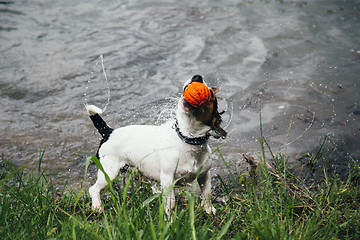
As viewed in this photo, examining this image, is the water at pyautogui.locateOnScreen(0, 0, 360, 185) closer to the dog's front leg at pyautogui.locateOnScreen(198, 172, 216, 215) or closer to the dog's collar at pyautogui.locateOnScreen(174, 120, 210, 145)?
the dog's front leg at pyautogui.locateOnScreen(198, 172, 216, 215)

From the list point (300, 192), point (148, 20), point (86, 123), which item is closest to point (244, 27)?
point (148, 20)

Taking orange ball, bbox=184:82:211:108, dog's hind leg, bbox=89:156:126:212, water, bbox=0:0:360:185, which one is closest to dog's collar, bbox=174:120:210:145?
orange ball, bbox=184:82:211:108

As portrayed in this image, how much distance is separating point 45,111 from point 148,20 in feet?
10.5

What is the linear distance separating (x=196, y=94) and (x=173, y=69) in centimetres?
375

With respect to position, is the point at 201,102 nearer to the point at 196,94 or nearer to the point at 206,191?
the point at 196,94

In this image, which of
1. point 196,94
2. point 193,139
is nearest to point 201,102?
point 196,94

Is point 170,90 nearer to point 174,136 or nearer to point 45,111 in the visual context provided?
point 45,111

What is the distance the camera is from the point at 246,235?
2367mm

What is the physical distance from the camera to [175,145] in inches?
102

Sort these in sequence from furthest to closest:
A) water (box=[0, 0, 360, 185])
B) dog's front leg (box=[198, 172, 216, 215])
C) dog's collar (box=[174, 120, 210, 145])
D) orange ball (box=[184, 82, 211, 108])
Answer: water (box=[0, 0, 360, 185]) < dog's front leg (box=[198, 172, 216, 215]) < dog's collar (box=[174, 120, 210, 145]) < orange ball (box=[184, 82, 211, 108])

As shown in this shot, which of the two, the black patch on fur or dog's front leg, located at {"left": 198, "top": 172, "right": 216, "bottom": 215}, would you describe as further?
the black patch on fur

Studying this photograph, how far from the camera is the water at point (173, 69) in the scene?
4.42 metres

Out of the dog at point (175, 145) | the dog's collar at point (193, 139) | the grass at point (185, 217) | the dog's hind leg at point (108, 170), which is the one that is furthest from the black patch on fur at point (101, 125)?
the dog's collar at point (193, 139)

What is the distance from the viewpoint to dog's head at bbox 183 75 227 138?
7.43 ft
